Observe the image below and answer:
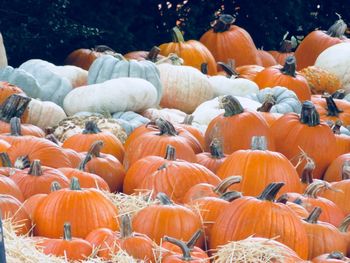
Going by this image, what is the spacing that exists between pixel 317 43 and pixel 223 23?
0.94 meters

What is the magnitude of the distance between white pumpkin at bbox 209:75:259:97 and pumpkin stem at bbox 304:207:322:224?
337 cm

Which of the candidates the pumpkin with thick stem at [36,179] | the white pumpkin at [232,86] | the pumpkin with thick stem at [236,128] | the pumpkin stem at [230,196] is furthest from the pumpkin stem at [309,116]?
the white pumpkin at [232,86]

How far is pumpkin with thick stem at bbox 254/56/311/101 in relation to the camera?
6992mm

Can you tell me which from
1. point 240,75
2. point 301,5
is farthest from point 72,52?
point 301,5

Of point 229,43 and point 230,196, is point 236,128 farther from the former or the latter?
point 229,43

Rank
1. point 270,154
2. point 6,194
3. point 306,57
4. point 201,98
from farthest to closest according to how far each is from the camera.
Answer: point 306,57
point 201,98
point 270,154
point 6,194

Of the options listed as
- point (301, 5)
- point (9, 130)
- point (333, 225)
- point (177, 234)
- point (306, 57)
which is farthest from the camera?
point (301, 5)

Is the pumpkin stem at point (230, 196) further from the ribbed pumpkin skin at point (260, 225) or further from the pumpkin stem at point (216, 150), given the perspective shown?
the pumpkin stem at point (216, 150)

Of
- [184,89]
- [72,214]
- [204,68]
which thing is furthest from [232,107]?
[204,68]

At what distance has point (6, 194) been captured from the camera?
3.72m

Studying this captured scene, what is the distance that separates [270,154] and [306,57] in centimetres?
448

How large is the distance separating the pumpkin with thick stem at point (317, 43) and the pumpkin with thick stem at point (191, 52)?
3.75ft

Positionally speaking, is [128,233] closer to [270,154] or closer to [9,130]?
[270,154]

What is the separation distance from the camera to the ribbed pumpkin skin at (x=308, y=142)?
5.10m
